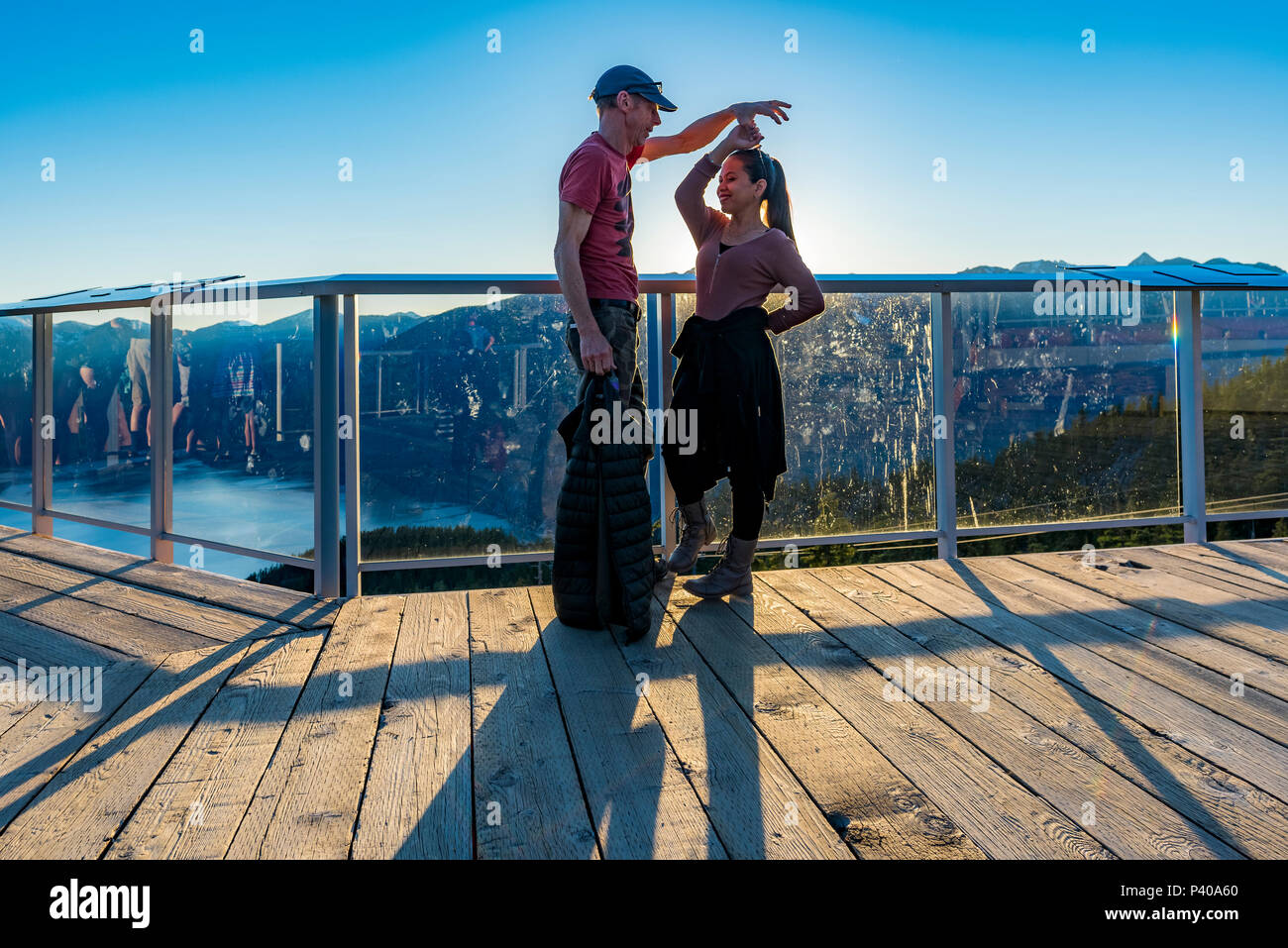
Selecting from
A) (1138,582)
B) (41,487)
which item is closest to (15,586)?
(41,487)

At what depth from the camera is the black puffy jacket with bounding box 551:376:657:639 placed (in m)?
2.62

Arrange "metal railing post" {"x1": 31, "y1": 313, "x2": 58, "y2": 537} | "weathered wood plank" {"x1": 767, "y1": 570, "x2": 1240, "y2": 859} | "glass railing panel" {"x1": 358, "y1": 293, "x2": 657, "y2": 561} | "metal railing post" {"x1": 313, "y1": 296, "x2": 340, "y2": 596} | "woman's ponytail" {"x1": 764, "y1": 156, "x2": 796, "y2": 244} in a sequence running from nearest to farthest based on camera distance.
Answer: "weathered wood plank" {"x1": 767, "y1": 570, "x2": 1240, "y2": 859} < "woman's ponytail" {"x1": 764, "y1": 156, "x2": 796, "y2": 244} < "metal railing post" {"x1": 313, "y1": 296, "x2": 340, "y2": 596} < "glass railing panel" {"x1": 358, "y1": 293, "x2": 657, "y2": 561} < "metal railing post" {"x1": 31, "y1": 313, "x2": 58, "y2": 537}

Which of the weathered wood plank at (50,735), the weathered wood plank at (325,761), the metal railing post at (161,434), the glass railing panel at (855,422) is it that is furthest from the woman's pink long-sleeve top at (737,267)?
the metal railing post at (161,434)

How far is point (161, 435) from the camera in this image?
3.72 m

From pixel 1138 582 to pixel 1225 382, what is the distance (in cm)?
156

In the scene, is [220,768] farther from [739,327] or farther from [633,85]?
[633,85]

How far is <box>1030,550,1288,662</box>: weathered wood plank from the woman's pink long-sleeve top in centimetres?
151

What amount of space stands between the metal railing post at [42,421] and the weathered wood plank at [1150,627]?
4773mm

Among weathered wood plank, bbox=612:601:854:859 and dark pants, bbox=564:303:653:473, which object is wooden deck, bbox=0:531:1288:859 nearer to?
weathered wood plank, bbox=612:601:854:859

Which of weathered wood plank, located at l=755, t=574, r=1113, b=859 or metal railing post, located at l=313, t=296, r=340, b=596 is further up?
metal railing post, located at l=313, t=296, r=340, b=596

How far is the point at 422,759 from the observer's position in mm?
1691

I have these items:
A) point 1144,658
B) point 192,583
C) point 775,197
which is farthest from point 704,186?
point 192,583

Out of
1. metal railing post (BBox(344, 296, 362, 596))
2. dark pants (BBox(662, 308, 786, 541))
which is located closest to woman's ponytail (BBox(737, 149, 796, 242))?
dark pants (BBox(662, 308, 786, 541))

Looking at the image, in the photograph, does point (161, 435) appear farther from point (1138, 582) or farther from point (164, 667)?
point (1138, 582)
